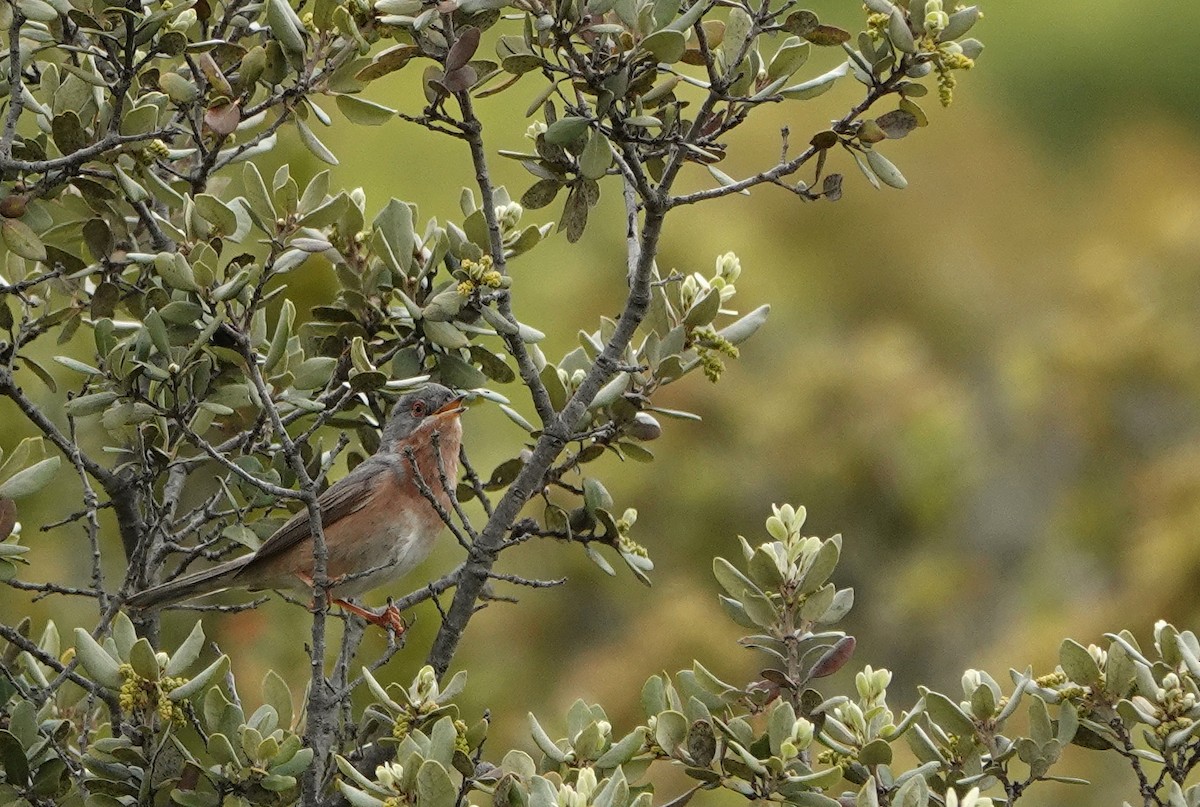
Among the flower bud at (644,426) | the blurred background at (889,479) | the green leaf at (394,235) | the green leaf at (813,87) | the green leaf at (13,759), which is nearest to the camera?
the green leaf at (13,759)

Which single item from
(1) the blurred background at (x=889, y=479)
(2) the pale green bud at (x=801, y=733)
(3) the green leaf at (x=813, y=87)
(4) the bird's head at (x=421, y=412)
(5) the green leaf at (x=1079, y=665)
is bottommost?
(1) the blurred background at (x=889, y=479)

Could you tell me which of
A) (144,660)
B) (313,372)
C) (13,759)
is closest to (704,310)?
(313,372)

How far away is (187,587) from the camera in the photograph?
4.51m

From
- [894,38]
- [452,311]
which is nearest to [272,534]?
[452,311]

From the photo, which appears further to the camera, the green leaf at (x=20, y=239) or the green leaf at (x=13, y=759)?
the green leaf at (x=20, y=239)

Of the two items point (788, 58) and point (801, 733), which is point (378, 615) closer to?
point (801, 733)

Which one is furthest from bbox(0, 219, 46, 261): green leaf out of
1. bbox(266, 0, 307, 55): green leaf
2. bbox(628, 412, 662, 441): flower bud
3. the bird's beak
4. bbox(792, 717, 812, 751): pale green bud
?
bbox(792, 717, 812, 751): pale green bud

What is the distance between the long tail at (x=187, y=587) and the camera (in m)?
3.87

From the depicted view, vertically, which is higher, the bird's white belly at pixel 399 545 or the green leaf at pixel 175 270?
the green leaf at pixel 175 270

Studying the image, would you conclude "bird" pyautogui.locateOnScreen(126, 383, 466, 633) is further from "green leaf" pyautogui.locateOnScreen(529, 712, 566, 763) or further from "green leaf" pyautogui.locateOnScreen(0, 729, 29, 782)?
"green leaf" pyautogui.locateOnScreen(529, 712, 566, 763)

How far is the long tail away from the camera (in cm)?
387

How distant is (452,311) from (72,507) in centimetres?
594

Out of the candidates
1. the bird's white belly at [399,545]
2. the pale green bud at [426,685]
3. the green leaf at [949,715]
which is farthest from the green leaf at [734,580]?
the bird's white belly at [399,545]

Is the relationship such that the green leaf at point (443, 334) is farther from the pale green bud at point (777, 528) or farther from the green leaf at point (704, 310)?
the pale green bud at point (777, 528)
